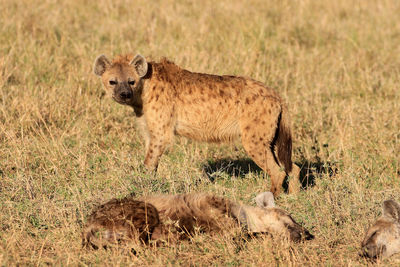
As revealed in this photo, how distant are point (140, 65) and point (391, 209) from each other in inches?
103

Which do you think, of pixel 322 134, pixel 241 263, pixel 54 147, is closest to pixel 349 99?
pixel 322 134

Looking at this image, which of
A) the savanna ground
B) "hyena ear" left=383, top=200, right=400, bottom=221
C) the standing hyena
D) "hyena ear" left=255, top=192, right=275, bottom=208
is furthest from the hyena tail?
"hyena ear" left=383, top=200, right=400, bottom=221

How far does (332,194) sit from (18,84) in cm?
408

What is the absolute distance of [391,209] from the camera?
4043mm

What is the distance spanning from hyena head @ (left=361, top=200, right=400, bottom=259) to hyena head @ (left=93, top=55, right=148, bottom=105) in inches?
96.2

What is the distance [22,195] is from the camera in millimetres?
4902

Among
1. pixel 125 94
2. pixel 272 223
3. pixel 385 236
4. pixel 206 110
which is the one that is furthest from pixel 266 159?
pixel 385 236

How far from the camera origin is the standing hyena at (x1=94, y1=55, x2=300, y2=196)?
547cm

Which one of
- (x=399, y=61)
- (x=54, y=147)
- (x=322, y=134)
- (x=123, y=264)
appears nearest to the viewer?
(x=123, y=264)

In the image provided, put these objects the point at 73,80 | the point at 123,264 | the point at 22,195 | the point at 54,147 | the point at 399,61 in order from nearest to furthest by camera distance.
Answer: the point at 123,264 → the point at 22,195 → the point at 54,147 → the point at 73,80 → the point at 399,61

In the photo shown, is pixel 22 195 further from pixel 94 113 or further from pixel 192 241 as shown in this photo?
pixel 94 113

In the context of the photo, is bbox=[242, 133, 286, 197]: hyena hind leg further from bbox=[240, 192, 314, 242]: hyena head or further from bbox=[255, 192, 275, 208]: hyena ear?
bbox=[240, 192, 314, 242]: hyena head

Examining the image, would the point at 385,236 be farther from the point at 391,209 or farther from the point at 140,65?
the point at 140,65

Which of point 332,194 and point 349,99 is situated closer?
point 332,194
